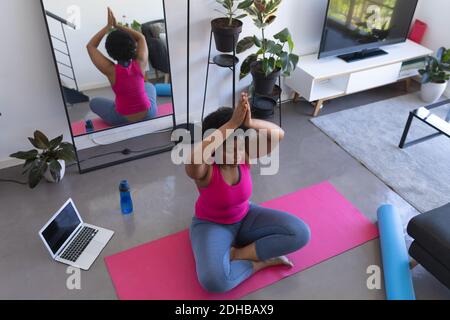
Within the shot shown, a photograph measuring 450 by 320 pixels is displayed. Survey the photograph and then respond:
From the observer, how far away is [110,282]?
193 centimetres

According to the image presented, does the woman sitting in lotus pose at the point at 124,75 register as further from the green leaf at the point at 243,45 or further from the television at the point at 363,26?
the television at the point at 363,26

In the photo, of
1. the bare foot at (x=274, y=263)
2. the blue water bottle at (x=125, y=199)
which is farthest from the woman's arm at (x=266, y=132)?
the blue water bottle at (x=125, y=199)

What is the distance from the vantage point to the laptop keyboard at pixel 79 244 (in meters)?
2.02

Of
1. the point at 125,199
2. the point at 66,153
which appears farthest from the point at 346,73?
the point at 66,153

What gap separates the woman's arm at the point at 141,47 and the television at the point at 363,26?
135 centimetres

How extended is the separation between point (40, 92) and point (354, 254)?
2.04 meters

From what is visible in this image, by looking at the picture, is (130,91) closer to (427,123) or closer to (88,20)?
(88,20)

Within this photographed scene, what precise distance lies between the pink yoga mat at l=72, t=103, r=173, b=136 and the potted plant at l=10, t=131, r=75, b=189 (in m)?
0.15

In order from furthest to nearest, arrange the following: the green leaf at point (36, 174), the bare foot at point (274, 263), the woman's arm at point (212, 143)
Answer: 1. the green leaf at point (36, 174)
2. the bare foot at point (274, 263)
3. the woman's arm at point (212, 143)

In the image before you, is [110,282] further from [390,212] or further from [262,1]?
[262,1]

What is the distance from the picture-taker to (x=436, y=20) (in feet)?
11.2

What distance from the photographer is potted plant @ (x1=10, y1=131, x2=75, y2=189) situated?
2.31m
